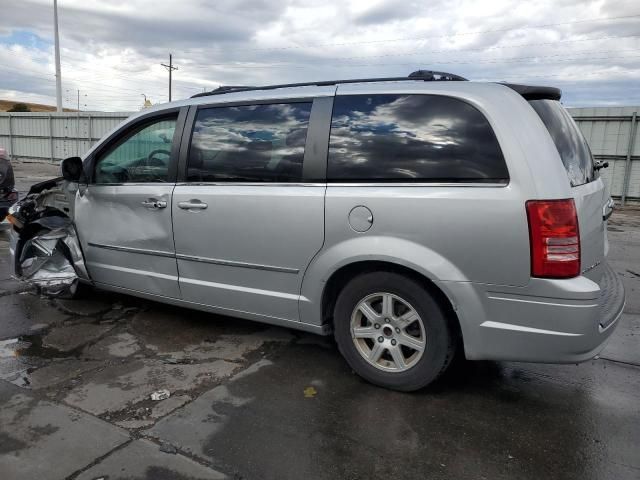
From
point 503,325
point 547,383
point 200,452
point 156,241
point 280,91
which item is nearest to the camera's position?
point 200,452

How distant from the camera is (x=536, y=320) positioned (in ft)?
8.93

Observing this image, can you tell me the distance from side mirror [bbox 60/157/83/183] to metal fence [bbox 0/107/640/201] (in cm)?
1202

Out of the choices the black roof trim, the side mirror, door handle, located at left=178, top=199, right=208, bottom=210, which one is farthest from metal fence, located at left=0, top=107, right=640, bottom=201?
the side mirror

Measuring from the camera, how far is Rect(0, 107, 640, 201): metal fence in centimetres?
1391

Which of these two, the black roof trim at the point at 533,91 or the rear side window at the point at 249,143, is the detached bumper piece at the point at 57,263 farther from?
the black roof trim at the point at 533,91

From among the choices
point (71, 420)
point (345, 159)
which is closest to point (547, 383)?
point (345, 159)

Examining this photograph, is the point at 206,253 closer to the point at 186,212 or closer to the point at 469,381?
the point at 186,212

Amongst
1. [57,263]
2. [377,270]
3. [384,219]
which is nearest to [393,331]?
[377,270]

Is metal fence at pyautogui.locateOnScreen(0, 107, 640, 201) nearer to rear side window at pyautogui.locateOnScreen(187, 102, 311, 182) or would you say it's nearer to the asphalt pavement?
the asphalt pavement

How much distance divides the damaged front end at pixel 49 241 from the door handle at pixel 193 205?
53.2 inches

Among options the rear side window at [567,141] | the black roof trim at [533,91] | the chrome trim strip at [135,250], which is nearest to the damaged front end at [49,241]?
the chrome trim strip at [135,250]

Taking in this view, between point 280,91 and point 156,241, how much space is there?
4.80 ft

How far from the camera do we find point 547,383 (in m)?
3.41

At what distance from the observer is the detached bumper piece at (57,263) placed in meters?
4.50
